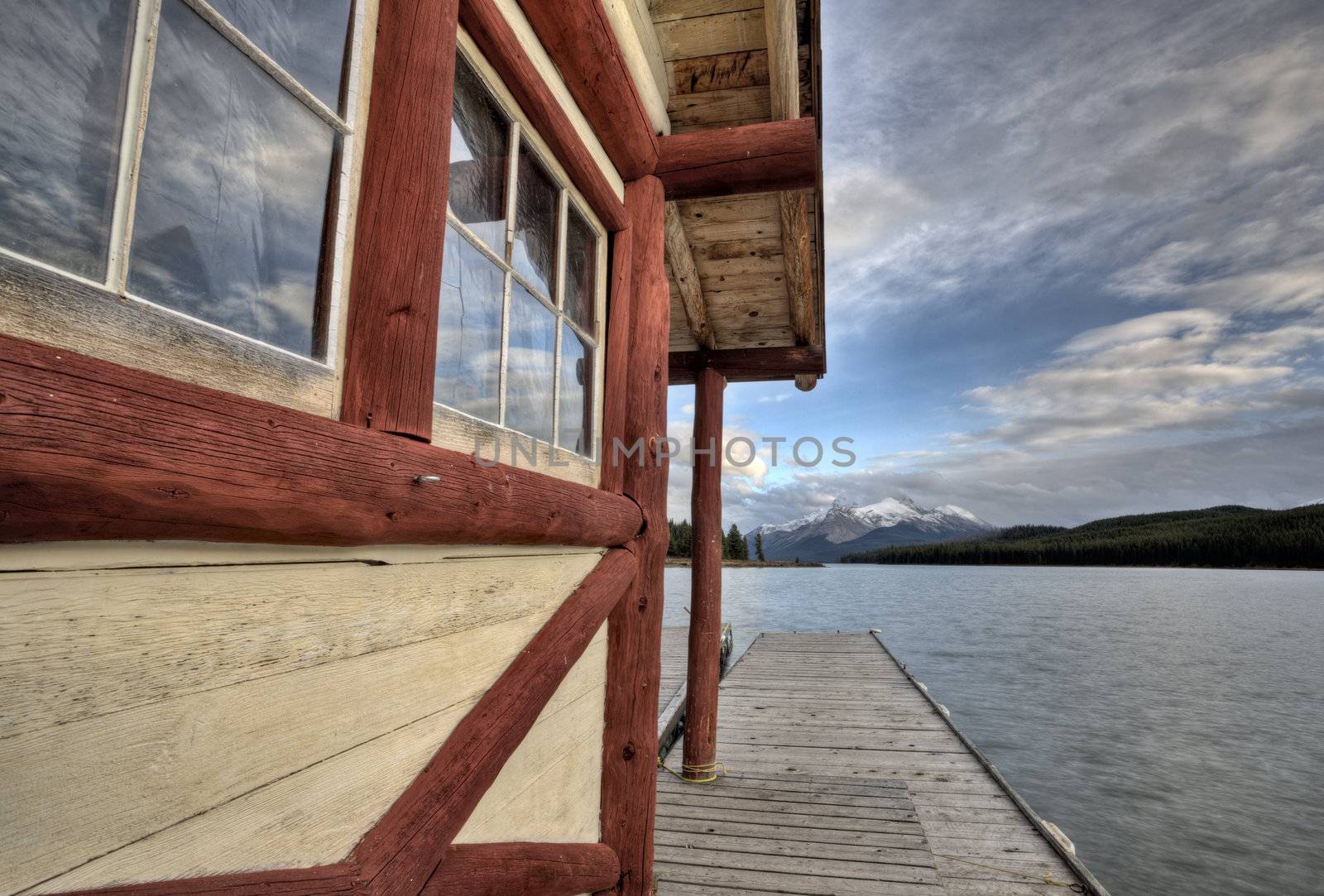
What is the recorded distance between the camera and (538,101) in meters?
2.26

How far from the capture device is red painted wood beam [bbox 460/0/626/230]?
1.92 meters

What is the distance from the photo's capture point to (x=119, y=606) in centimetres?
91

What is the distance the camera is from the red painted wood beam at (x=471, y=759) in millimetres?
1455


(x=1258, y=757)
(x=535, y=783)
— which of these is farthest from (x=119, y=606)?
(x=1258, y=757)

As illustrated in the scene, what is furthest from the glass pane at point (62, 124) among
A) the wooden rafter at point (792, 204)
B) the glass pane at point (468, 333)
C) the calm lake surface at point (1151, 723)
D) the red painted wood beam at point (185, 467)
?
the calm lake surface at point (1151, 723)

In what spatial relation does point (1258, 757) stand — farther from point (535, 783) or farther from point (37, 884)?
point (37, 884)

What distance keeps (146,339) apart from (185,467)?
0.24 m

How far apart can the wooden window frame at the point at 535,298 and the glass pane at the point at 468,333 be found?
0.03 meters

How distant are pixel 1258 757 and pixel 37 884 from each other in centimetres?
2066

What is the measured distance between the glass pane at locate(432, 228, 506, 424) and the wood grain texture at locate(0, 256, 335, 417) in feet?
1.50

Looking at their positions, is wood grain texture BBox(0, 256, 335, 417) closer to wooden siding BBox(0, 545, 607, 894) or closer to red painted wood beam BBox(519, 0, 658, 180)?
wooden siding BBox(0, 545, 607, 894)

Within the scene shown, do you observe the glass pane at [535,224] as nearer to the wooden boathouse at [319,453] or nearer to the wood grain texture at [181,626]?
the wooden boathouse at [319,453]

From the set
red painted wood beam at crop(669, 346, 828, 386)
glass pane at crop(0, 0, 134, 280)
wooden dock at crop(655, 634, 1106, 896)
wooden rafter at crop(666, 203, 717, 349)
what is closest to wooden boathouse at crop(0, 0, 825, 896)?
glass pane at crop(0, 0, 134, 280)

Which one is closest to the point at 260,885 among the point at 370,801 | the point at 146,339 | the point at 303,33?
the point at 370,801
